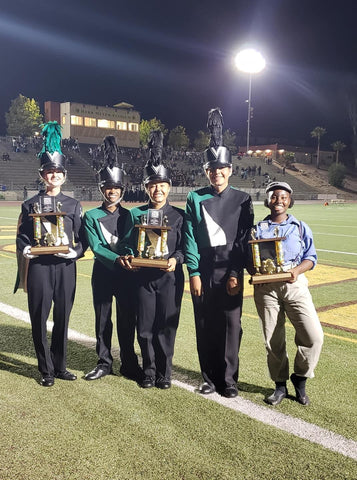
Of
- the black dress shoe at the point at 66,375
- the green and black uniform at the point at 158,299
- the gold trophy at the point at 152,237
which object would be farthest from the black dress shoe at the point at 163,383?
the gold trophy at the point at 152,237

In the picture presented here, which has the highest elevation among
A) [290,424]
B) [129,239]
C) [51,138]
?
[51,138]

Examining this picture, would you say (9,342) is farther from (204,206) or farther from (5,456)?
(204,206)

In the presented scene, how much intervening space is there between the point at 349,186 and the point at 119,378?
79483 millimetres

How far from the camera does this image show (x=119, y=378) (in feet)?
13.6

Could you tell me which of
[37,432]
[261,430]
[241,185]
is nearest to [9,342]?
[37,432]

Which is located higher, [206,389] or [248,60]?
[248,60]

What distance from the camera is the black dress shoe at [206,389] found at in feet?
12.5

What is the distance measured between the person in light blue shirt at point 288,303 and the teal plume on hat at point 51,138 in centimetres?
188

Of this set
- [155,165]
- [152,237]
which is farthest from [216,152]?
[152,237]

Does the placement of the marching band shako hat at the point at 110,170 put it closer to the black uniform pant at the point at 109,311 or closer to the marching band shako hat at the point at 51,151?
the marching band shako hat at the point at 51,151

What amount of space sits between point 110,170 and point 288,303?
1.82 metres

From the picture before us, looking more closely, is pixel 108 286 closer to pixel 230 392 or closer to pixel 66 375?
pixel 66 375

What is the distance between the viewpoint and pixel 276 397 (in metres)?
3.66

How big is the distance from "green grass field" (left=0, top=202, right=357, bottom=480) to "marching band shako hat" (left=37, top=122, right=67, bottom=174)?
71.6 inches
